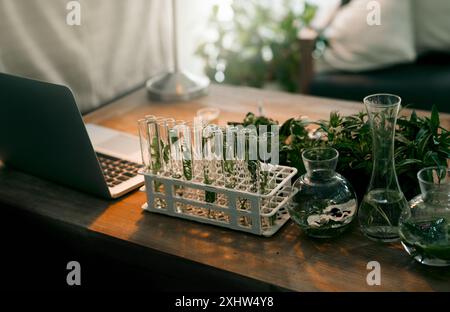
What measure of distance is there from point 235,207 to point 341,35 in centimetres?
159

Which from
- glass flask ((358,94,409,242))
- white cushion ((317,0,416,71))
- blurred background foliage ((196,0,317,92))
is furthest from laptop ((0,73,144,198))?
blurred background foliage ((196,0,317,92))

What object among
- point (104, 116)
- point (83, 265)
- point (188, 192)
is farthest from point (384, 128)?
point (104, 116)

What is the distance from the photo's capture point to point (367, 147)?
4.47ft

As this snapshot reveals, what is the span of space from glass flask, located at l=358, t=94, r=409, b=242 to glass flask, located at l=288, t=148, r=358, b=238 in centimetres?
3

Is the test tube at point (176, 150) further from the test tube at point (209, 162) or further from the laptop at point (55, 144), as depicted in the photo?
the laptop at point (55, 144)

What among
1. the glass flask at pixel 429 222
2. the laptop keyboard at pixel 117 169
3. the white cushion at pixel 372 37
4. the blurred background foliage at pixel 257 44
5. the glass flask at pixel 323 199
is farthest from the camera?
the blurred background foliage at pixel 257 44

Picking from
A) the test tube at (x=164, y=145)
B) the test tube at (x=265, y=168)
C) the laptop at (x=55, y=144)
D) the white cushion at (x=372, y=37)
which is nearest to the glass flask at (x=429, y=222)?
the test tube at (x=265, y=168)

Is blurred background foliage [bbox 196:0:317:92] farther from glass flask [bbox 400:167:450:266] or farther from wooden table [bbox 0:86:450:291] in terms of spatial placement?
glass flask [bbox 400:167:450:266]

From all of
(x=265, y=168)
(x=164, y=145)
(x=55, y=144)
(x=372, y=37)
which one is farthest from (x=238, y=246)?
(x=372, y=37)

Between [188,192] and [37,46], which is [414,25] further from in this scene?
[188,192]

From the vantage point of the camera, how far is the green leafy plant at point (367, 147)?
132 centimetres

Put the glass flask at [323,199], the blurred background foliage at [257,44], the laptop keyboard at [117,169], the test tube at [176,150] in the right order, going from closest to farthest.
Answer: the glass flask at [323,199] < the test tube at [176,150] < the laptop keyboard at [117,169] < the blurred background foliage at [257,44]

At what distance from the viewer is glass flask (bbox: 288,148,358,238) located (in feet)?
4.09

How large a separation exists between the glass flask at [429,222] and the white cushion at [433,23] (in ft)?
5.47
